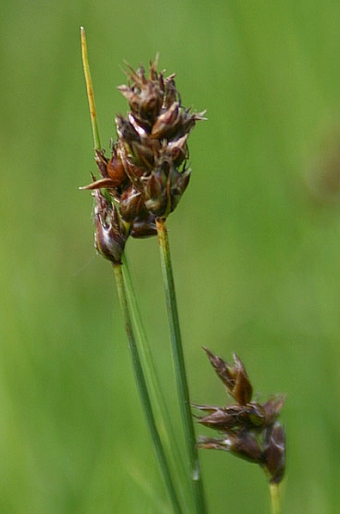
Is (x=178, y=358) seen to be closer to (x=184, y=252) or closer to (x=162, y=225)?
(x=162, y=225)

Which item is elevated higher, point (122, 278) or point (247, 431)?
point (122, 278)

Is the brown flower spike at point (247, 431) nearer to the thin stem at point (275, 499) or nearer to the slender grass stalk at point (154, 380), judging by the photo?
the thin stem at point (275, 499)

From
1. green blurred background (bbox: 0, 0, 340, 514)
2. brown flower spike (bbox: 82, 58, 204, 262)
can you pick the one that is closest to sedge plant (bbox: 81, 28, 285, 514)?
brown flower spike (bbox: 82, 58, 204, 262)

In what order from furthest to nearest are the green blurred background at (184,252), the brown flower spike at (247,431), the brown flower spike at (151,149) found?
the green blurred background at (184,252) < the brown flower spike at (247,431) < the brown flower spike at (151,149)

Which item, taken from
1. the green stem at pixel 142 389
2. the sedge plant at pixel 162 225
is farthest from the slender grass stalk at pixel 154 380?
the green stem at pixel 142 389

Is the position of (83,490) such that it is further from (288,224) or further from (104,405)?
(288,224)

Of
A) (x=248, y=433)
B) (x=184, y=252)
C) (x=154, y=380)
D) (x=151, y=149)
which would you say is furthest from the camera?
(x=184, y=252)

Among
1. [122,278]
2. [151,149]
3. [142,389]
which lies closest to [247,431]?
[142,389]
